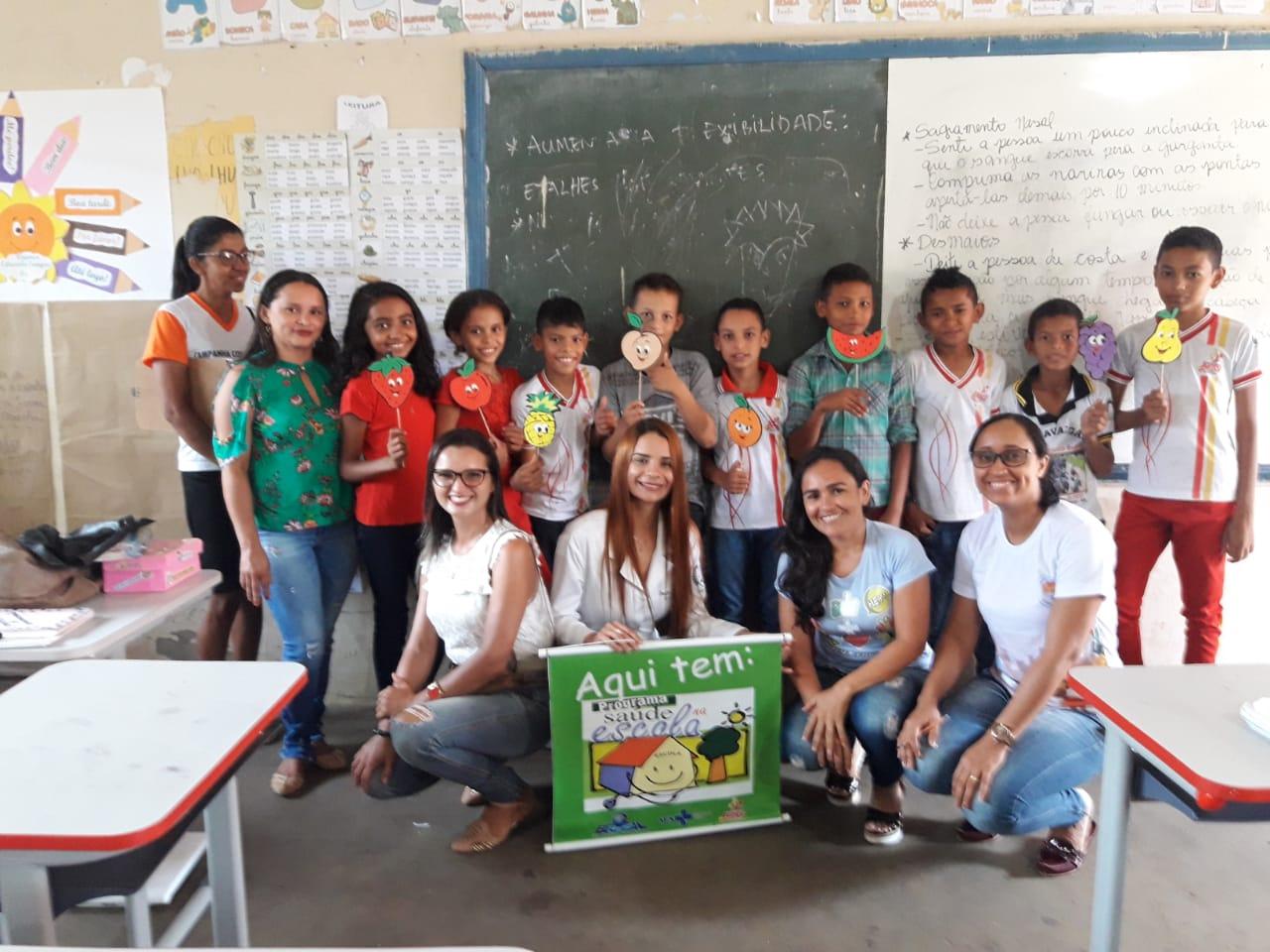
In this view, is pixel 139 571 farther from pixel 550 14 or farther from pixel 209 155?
pixel 550 14

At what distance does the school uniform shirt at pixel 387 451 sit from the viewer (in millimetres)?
2660

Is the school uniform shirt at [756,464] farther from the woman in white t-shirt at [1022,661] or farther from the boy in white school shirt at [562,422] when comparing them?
the woman in white t-shirt at [1022,661]

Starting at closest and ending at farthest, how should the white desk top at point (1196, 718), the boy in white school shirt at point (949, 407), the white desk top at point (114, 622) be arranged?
1. the white desk top at point (1196, 718)
2. the white desk top at point (114, 622)
3. the boy in white school shirt at point (949, 407)

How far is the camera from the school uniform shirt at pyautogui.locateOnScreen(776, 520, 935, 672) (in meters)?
2.39

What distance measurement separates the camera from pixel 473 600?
234 cm

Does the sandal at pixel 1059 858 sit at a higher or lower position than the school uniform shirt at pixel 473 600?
lower

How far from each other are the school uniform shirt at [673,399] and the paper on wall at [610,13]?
3.55 ft

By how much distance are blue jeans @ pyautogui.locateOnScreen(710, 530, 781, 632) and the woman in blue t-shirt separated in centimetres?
38

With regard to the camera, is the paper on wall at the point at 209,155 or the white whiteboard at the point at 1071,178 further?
the paper on wall at the point at 209,155

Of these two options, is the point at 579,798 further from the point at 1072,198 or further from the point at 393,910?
the point at 1072,198

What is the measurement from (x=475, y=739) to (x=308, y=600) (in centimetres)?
76

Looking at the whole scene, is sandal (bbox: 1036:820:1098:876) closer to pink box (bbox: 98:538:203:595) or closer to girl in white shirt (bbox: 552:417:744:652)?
girl in white shirt (bbox: 552:417:744:652)

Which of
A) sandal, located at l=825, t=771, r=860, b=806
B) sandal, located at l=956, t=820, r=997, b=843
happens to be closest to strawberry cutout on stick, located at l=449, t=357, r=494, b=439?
sandal, located at l=825, t=771, r=860, b=806

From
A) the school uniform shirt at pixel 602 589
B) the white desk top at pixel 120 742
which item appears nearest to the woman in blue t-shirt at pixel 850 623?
the school uniform shirt at pixel 602 589
